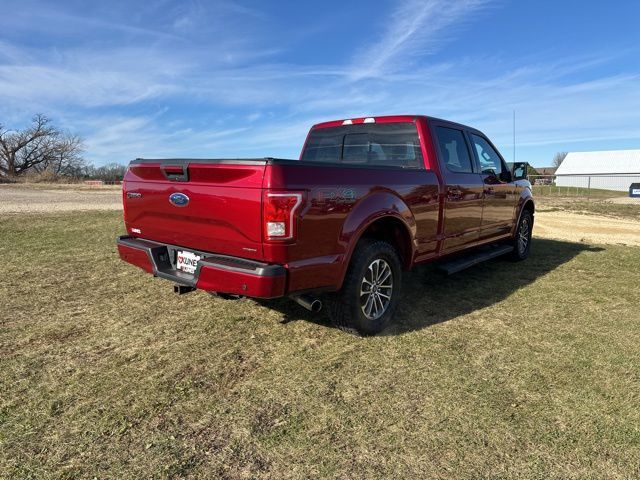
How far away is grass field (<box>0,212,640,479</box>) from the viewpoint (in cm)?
233

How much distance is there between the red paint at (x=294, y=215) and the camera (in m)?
3.11

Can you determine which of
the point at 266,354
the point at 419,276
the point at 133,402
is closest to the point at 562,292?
the point at 419,276

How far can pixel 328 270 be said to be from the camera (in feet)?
11.3

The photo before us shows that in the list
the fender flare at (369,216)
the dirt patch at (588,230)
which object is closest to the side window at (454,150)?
the fender flare at (369,216)

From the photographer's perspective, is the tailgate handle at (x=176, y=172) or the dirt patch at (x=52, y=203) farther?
the dirt patch at (x=52, y=203)

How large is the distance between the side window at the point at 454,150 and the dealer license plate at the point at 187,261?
8.99ft

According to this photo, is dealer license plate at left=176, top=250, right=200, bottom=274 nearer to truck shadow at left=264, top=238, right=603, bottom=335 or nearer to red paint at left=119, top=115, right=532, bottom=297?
red paint at left=119, top=115, right=532, bottom=297

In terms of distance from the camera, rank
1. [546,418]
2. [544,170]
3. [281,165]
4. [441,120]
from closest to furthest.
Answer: [546,418] → [281,165] → [441,120] → [544,170]

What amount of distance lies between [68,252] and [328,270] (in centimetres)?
556

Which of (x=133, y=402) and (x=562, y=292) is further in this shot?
(x=562, y=292)

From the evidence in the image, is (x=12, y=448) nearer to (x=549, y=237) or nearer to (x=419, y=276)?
(x=419, y=276)

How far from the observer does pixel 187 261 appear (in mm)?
3660

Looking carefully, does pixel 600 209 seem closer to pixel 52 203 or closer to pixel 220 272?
pixel 220 272

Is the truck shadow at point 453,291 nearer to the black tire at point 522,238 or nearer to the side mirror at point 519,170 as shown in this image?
the black tire at point 522,238
